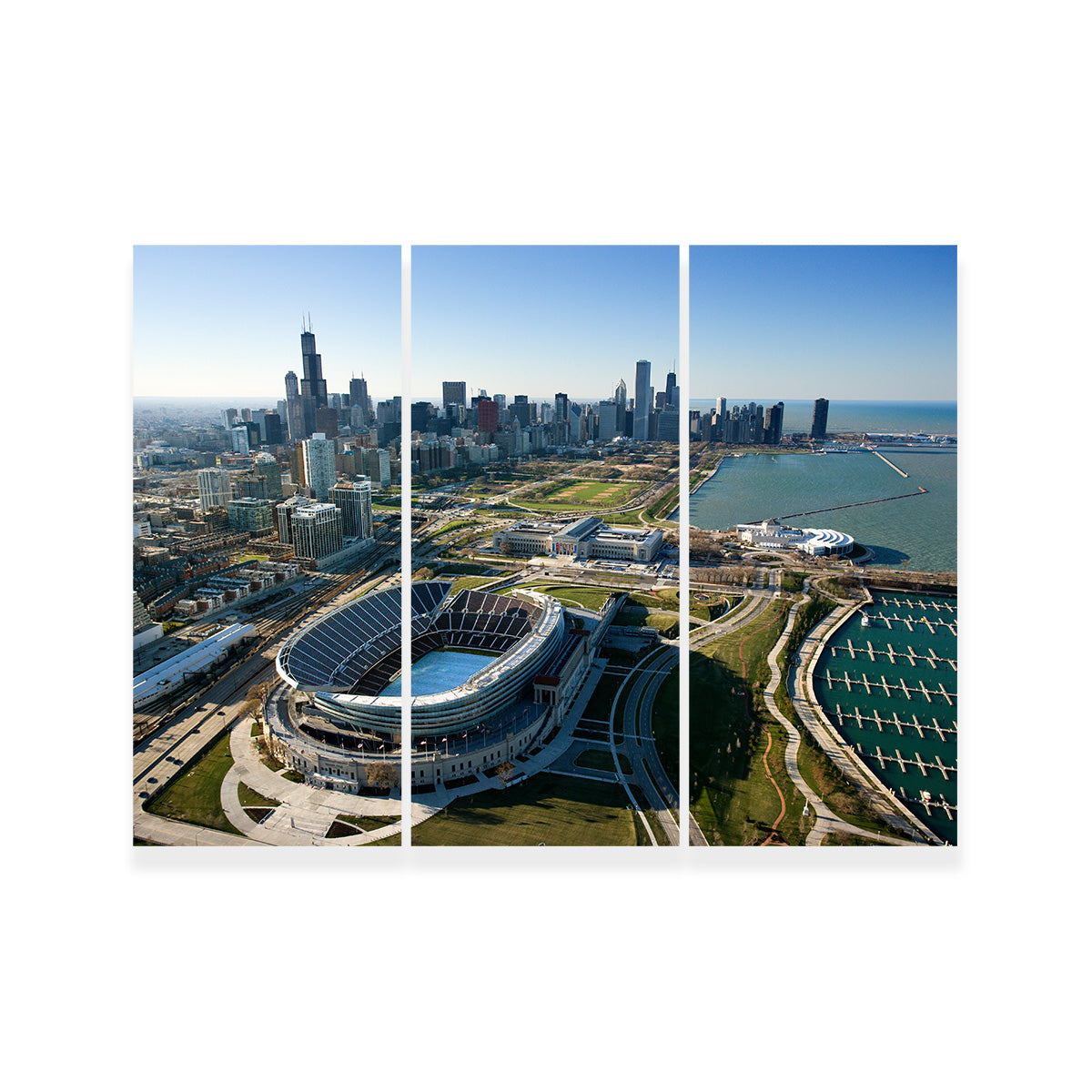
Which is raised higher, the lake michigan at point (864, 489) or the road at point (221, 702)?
the lake michigan at point (864, 489)

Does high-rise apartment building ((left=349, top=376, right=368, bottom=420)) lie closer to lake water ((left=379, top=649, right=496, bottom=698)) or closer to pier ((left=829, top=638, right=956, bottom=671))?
lake water ((left=379, top=649, right=496, bottom=698))

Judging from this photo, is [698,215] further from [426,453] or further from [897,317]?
[426,453]

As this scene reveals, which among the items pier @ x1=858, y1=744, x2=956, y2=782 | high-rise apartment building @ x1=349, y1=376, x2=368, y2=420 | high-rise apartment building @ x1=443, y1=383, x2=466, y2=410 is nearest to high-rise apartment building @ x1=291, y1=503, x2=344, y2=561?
high-rise apartment building @ x1=349, y1=376, x2=368, y2=420

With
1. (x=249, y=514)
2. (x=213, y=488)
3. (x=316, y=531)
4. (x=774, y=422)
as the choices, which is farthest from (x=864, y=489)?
(x=213, y=488)

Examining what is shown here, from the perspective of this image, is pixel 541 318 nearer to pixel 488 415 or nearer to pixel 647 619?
pixel 488 415

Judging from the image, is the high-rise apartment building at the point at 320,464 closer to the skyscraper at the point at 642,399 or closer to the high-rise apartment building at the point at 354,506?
the high-rise apartment building at the point at 354,506

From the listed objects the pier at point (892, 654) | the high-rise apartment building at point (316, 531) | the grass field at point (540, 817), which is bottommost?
the grass field at point (540, 817)

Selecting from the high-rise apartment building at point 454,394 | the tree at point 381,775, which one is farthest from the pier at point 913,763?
the high-rise apartment building at point 454,394
